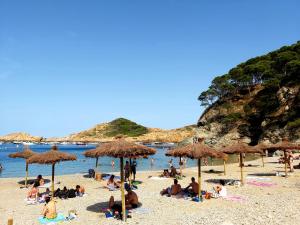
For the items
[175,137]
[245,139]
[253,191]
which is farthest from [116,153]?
[175,137]

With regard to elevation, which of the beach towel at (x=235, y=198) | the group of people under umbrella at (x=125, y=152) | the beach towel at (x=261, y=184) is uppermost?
the group of people under umbrella at (x=125, y=152)

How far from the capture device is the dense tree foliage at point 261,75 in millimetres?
65812

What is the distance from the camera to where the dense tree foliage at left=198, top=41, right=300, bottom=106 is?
65812 millimetres

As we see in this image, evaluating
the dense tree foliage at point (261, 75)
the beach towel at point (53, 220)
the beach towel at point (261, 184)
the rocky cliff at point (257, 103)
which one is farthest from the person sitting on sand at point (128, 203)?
the dense tree foliage at point (261, 75)

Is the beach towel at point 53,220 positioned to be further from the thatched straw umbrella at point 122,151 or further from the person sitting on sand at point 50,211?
the thatched straw umbrella at point 122,151

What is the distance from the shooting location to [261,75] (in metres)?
78.3

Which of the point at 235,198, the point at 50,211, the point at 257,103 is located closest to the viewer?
the point at 50,211

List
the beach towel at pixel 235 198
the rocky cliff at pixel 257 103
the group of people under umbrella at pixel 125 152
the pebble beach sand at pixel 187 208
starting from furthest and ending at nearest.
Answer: the rocky cliff at pixel 257 103, the beach towel at pixel 235 198, the group of people under umbrella at pixel 125 152, the pebble beach sand at pixel 187 208

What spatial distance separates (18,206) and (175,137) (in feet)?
476

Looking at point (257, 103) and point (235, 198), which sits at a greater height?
point (257, 103)

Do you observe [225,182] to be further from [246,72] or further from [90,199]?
[246,72]

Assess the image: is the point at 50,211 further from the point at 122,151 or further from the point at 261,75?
the point at 261,75

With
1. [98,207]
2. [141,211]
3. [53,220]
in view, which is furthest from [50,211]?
[141,211]

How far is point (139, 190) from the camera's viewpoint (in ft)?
59.7
